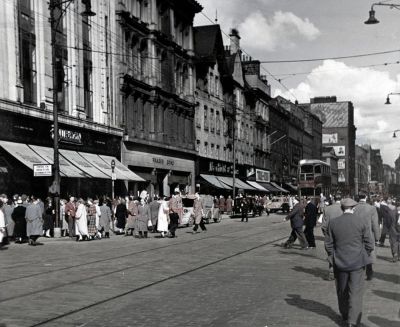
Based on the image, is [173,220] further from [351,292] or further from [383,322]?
[351,292]

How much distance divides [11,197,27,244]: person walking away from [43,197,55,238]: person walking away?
2257 millimetres

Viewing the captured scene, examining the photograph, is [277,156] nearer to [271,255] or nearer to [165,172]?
[165,172]

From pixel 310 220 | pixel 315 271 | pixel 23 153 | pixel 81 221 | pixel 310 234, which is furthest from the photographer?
pixel 23 153

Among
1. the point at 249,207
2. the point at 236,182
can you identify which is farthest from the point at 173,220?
the point at 236,182

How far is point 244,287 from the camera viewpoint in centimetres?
1102

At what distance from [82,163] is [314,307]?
2439 centimetres

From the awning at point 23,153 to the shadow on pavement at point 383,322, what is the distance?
20513 mm

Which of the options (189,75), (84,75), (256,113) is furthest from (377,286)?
(256,113)

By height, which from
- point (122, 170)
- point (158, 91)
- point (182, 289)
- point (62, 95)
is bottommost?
point (182, 289)

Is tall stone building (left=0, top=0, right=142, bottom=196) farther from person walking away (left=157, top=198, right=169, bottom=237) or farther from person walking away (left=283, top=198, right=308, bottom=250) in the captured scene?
person walking away (left=283, top=198, right=308, bottom=250)

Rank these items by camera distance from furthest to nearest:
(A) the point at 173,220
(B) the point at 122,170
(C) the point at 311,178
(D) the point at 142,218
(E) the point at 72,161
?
(C) the point at 311,178 < (B) the point at 122,170 < (E) the point at 72,161 < (D) the point at 142,218 < (A) the point at 173,220

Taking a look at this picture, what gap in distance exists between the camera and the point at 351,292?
24.6 ft

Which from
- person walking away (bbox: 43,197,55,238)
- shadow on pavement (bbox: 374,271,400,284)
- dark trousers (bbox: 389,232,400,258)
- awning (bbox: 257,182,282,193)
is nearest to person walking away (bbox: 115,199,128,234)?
person walking away (bbox: 43,197,55,238)

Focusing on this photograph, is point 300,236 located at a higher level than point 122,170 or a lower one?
lower
